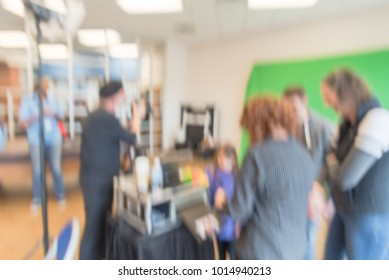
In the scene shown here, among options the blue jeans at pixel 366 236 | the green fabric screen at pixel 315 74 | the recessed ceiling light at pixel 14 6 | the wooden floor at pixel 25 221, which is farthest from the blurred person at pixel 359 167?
the recessed ceiling light at pixel 14 6

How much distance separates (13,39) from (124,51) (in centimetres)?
46

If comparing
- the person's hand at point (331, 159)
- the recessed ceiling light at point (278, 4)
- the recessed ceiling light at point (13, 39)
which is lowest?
the person's hand at point (331, 159)

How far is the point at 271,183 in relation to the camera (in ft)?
2.15

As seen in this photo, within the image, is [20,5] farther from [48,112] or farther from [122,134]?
[122,134]

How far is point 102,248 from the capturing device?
1.15m

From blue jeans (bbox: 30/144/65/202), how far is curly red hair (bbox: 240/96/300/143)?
45.1 inches

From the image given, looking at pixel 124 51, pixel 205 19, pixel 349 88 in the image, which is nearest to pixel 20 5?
pixel 124 51

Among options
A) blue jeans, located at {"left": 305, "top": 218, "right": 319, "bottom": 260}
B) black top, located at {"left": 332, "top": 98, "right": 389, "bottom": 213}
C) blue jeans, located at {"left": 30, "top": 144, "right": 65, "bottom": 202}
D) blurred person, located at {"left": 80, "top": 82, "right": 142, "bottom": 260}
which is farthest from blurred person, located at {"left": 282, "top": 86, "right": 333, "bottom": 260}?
blue jeans, located at {"left": 30, "top": 144, "right": 65, "bottom": 202}

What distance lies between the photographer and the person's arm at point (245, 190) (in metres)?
0.67

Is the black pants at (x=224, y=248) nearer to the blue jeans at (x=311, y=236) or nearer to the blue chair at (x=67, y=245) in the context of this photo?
the blue jeans at (x=311, y=236)

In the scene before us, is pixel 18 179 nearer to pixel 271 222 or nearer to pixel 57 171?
pixel 57 171

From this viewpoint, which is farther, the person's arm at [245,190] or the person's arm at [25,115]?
the person's arm at [25,115]

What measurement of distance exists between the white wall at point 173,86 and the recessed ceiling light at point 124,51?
0.14 meters

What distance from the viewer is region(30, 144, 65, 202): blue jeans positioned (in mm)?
1352
